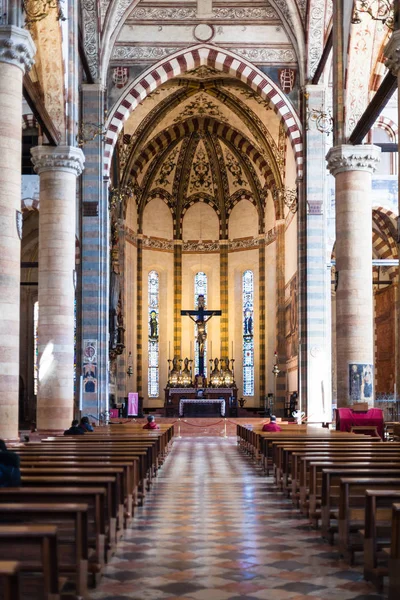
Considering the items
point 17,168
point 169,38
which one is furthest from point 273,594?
point 169,38

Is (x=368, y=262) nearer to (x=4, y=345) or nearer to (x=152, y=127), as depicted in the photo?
(x=4, y=345)

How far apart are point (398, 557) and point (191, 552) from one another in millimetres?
2621

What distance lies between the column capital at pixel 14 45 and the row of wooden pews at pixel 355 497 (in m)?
7.19

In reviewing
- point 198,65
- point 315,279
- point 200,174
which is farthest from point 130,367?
point 198,65

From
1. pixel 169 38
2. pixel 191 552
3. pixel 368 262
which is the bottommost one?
pixel 191 552

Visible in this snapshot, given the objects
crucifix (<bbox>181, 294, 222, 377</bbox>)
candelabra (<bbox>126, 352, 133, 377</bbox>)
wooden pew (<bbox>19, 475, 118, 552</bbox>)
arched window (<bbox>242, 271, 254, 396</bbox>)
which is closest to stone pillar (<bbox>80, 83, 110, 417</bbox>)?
candelabra (<bbox>126, 352, 133, 377</bbox>)

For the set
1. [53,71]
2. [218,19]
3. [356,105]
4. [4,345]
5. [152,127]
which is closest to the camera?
[4,345]

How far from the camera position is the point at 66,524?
6316mm

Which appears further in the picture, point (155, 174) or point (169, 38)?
point (155, 174)

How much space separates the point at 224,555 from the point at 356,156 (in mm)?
15539

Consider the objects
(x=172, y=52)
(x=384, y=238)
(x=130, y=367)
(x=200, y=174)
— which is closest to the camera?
(x=172, y=52)

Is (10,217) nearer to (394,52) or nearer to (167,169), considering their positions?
(394,52)

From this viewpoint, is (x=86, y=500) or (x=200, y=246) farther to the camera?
(x=200, y=246)

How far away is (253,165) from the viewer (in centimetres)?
4144
